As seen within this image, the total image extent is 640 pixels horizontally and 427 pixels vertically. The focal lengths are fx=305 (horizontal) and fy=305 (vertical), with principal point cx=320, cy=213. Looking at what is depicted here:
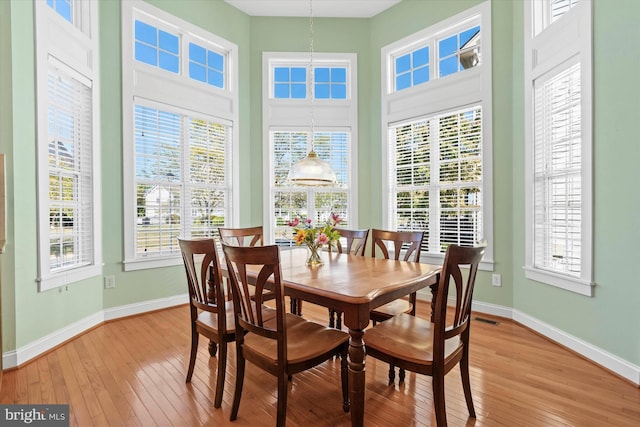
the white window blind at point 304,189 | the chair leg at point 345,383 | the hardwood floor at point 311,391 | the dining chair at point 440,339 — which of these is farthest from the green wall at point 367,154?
the chair leg at point 345,383

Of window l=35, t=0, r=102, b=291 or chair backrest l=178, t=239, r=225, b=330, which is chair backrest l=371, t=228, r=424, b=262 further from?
window l=35, t=0, r=102, b=291

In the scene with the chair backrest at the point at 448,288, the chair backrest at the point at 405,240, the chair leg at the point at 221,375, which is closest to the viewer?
the chair backrest at the point at 448,288

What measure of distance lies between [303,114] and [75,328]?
3.76m

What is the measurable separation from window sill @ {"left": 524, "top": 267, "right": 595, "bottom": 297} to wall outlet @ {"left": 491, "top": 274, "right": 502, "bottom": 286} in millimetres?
304

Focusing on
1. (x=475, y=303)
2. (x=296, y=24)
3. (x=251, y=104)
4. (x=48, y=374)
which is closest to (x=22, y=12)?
(x=251, y=104)

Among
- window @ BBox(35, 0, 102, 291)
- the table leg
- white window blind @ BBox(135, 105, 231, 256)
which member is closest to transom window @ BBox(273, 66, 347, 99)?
white window blind @ BBox(135, 105, 231, 256)

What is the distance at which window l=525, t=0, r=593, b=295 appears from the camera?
103 inches

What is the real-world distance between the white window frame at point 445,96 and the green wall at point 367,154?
86mm

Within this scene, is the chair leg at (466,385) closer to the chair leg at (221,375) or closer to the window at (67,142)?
the chair leg at (221,375)

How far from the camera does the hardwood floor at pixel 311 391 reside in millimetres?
1819

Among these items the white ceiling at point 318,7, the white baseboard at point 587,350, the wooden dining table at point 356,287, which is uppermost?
the white ceiling at point 318,7

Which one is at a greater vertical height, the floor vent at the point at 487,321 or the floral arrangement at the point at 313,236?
the floral arrangement at the point at 313,236

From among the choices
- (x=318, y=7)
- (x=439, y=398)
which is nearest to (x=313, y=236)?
(x=439, y=398)

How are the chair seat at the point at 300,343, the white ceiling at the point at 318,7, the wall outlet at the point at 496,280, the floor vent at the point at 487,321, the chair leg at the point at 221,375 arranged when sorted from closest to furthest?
the chair seat at the point at 300,343 → the chair leg at the point at 221,375 → the floor vent at the point at 487,321 → the wall outlet at the point at 496,280 → the white ceiling at the point at 318,7
